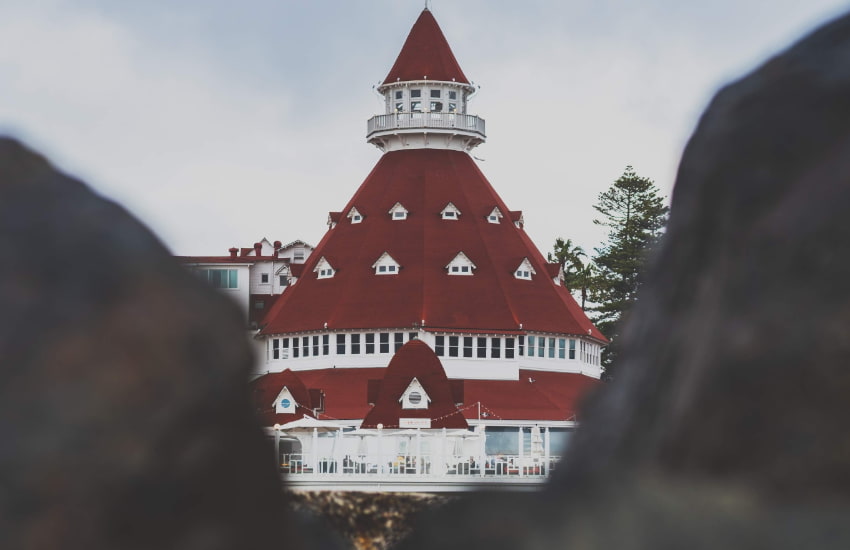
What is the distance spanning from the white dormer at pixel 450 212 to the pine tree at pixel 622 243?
41.4 ft

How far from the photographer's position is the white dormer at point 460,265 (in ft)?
262

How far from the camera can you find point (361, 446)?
65.1 meters

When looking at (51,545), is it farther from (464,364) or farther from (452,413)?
(464,364)

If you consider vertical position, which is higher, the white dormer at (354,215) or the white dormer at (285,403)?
the white dormer at (354,215)

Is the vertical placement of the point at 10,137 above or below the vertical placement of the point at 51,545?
above

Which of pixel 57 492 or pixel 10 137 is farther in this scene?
pixel 10 137

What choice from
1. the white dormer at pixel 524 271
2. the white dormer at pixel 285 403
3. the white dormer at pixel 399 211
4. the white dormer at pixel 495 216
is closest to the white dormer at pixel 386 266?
the white dormer at pixel 399 211

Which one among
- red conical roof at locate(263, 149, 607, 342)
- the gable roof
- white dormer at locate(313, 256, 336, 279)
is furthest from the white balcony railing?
the gable roof

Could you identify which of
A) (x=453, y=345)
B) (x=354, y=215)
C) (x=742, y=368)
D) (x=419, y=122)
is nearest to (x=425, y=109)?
(x=419, y=122)

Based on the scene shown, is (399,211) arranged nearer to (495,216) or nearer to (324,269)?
(324,269)

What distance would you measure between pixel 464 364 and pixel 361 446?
534 inches

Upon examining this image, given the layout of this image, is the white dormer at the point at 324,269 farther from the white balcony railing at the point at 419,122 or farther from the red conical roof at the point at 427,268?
the white balcony railing at the point at 419,122

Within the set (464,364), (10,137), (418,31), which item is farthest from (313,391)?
(10,137)

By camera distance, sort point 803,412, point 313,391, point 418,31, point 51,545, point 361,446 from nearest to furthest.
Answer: point 51,545 < point 803,412 < point 361,446 < point 313,391 < point 418,31
